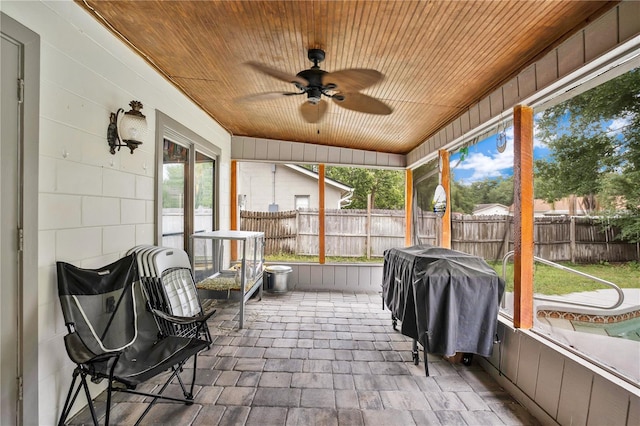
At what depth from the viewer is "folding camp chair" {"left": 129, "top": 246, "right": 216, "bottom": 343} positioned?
100 inches

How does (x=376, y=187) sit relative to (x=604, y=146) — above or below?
above

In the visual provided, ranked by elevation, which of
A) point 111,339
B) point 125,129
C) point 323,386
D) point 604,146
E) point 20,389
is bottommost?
point 323,386

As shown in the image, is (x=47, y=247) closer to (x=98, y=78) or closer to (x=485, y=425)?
(x=98, y=78)

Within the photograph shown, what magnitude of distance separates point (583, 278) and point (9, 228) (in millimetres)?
4595

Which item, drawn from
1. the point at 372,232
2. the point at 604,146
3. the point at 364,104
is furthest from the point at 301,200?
the point at 604,146

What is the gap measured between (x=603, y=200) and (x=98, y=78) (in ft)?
13.1

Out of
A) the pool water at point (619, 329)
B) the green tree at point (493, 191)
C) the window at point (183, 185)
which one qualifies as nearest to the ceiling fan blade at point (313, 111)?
the window at point (183, 185)

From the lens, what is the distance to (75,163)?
6.75 ft

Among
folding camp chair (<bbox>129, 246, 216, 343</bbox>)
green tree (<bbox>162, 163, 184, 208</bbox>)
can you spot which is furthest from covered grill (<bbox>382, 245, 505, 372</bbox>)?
green tree (<bbox>162, 163, 184, 208</bbox>)

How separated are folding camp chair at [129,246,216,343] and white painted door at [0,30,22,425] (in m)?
0.84

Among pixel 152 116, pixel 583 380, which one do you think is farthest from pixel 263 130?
pixel 583 380

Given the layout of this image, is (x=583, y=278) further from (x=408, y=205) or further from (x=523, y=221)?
(x=408, y=205)

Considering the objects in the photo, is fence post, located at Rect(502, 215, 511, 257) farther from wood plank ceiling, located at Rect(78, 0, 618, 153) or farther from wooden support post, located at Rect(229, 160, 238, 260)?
wooden support post, located at Rect(229, 160, 238, 260)

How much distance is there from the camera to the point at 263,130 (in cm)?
521
